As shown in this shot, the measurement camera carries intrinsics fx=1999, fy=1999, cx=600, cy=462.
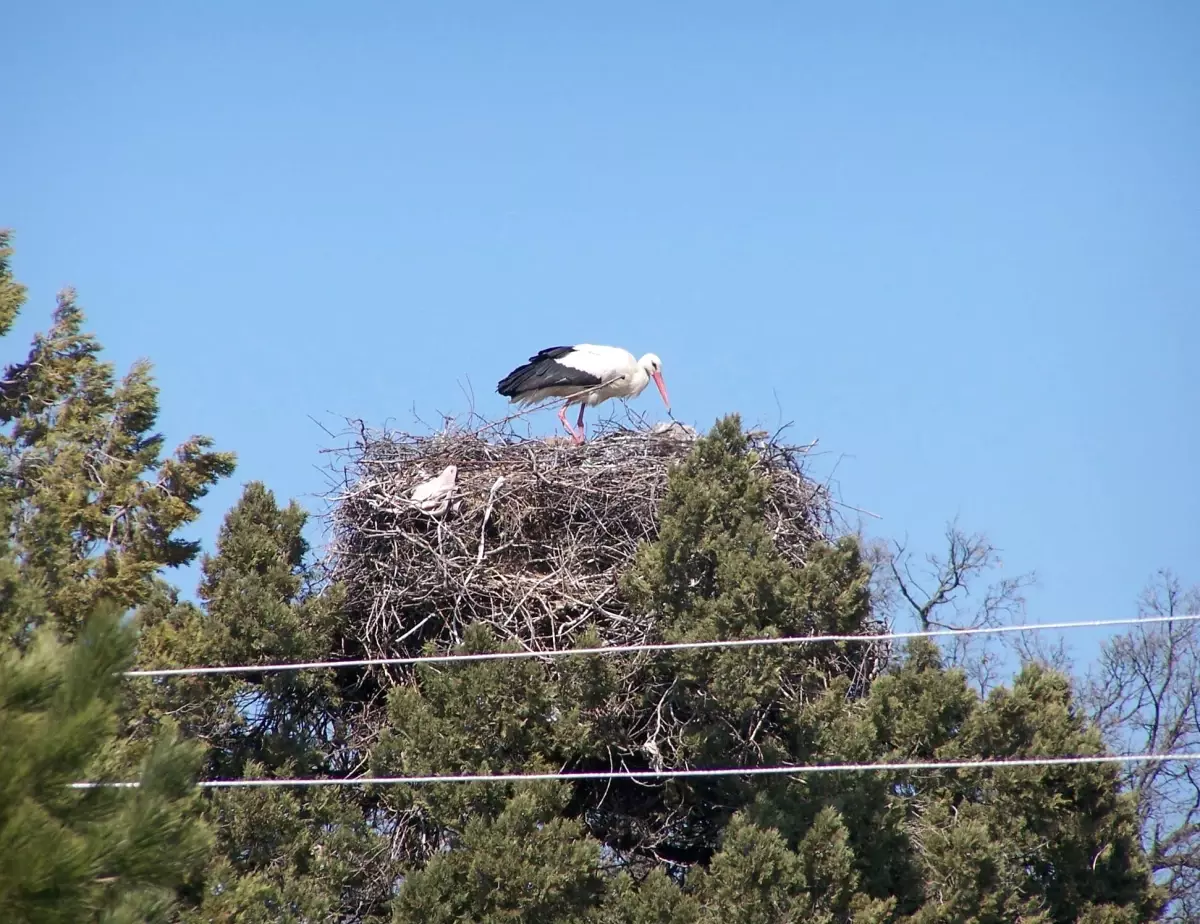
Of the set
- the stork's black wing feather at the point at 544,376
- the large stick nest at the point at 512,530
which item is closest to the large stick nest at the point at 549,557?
the large stick nest at the point at 512,530

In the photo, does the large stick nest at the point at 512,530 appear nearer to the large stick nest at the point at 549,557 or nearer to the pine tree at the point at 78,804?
the large stick nest at the point at 549,557

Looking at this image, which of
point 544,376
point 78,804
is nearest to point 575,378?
point 544,376

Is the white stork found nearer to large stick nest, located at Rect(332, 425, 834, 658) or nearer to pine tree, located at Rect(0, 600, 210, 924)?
large stick nest, located at Rect(332, 425, 834, 658)

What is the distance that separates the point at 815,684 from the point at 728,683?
3.52 ft

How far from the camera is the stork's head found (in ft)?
60.4

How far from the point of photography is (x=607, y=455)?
15.3 m

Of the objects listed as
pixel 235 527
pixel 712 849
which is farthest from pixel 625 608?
pixel 235 527

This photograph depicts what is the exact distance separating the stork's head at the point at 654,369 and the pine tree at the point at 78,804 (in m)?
10.4

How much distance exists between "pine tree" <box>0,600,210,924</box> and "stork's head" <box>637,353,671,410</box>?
1041 centimetres

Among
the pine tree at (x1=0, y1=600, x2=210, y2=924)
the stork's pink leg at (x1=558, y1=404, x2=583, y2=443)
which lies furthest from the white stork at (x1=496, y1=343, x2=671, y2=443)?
the pine tree at (x1=0, y1=600, x2=210, y2=924)

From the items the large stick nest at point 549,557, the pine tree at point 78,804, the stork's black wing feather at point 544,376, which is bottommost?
the pine tree at point 78,804

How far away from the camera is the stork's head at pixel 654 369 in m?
18.4

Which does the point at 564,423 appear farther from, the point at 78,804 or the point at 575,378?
the point at 78,804

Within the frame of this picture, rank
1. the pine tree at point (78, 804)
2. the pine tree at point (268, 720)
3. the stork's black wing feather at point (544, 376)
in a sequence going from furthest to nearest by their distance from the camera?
the stork's black wing feather at point (544, 376) < the pine tree at point (268, 720) < the pine tree at point (78, 804)
